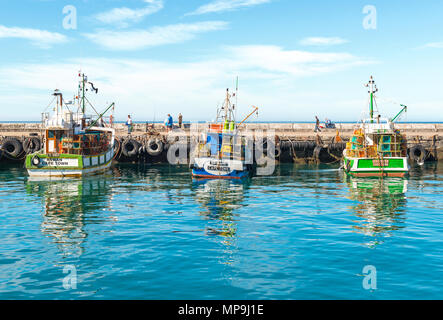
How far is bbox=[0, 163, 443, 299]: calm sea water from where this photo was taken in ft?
39.1

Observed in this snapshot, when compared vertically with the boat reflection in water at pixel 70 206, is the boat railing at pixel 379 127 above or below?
above

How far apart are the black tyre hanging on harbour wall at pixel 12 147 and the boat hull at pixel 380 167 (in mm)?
38904

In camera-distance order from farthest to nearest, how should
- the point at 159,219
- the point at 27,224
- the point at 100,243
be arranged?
the point at 159,219, the point at 27,224, the point at 100,243

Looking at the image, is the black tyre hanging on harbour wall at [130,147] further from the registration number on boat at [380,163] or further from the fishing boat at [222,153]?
the registration number on boat at [380,163]

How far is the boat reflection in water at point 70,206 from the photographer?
17047 millimetres

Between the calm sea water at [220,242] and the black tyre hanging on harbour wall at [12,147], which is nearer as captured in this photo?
the calm sea water at [220,242]

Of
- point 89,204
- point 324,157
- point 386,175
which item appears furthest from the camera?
point 324,157

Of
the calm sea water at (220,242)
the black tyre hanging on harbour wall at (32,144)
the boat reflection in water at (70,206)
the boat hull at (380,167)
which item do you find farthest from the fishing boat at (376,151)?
the black tyre hanging on harbour wall at (32,144)

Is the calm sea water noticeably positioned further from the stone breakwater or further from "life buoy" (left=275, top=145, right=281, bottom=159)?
the stone breakwater
